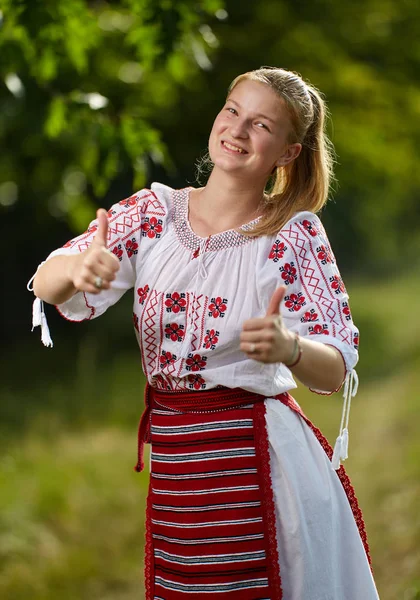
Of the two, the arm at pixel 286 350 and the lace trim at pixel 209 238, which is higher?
the lace trim at pixel 209 238

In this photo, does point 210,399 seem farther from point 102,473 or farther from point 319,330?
point 102,473

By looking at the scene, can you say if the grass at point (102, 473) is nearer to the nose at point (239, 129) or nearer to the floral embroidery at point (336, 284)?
the floral embroidery at point (336, 284)

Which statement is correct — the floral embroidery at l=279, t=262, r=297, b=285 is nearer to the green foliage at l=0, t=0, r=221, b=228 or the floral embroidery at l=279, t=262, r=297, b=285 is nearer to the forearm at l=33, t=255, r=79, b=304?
the forearm at l=33, t=255, r=79, b=304

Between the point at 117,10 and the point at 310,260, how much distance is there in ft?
13.7

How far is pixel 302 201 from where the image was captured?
270cm

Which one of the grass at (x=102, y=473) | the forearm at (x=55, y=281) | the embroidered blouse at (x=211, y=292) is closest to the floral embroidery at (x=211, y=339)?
the embroidered blouse at (x=211, y=292)

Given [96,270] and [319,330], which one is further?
[319,330]

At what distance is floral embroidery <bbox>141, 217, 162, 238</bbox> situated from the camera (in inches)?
104

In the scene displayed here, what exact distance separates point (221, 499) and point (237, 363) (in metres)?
0.35

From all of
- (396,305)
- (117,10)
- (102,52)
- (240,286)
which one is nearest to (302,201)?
(240,286)

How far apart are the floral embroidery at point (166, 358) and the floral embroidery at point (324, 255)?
17.1 inches

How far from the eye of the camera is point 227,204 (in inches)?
104

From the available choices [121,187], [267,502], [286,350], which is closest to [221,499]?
[267,502]

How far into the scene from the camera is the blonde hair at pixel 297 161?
2.60m
